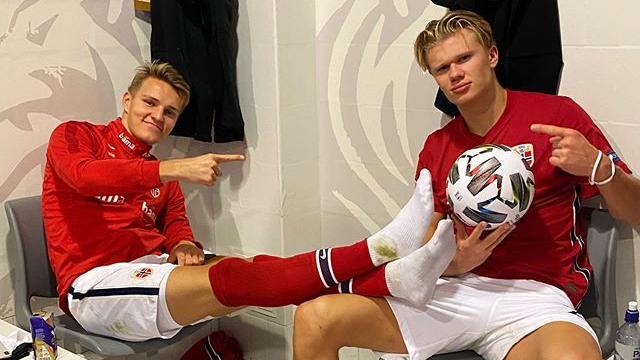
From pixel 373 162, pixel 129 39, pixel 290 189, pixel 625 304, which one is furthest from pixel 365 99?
pixel 625 304

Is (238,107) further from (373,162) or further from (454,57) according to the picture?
(454,57)

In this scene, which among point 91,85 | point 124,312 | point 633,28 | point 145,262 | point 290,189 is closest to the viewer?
point 633,28

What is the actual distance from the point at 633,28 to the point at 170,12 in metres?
1.51

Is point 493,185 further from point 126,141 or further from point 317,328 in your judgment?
point 126,141

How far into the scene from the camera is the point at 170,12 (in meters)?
2.71

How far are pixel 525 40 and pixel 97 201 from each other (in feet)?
4.53

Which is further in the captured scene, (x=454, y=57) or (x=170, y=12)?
(x=170, y=12)

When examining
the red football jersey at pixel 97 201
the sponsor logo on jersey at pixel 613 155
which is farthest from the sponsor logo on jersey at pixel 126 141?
the sponsor logo on jersey at pixel 613 155

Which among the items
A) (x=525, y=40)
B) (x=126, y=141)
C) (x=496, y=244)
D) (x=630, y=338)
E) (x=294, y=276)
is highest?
(x=525, y=40)

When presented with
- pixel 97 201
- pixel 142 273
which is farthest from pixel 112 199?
pixel 142 273

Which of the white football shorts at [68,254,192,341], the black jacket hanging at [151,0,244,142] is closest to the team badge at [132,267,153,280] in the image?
the white football shorts at [68,254,192,341]

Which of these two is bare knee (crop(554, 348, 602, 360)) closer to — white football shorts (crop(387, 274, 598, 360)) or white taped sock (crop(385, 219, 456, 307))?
white football shorts (crop(387, 274, 598, 360))

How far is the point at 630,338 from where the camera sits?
79.9 inches

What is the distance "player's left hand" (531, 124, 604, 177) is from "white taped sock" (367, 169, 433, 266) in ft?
1.14
